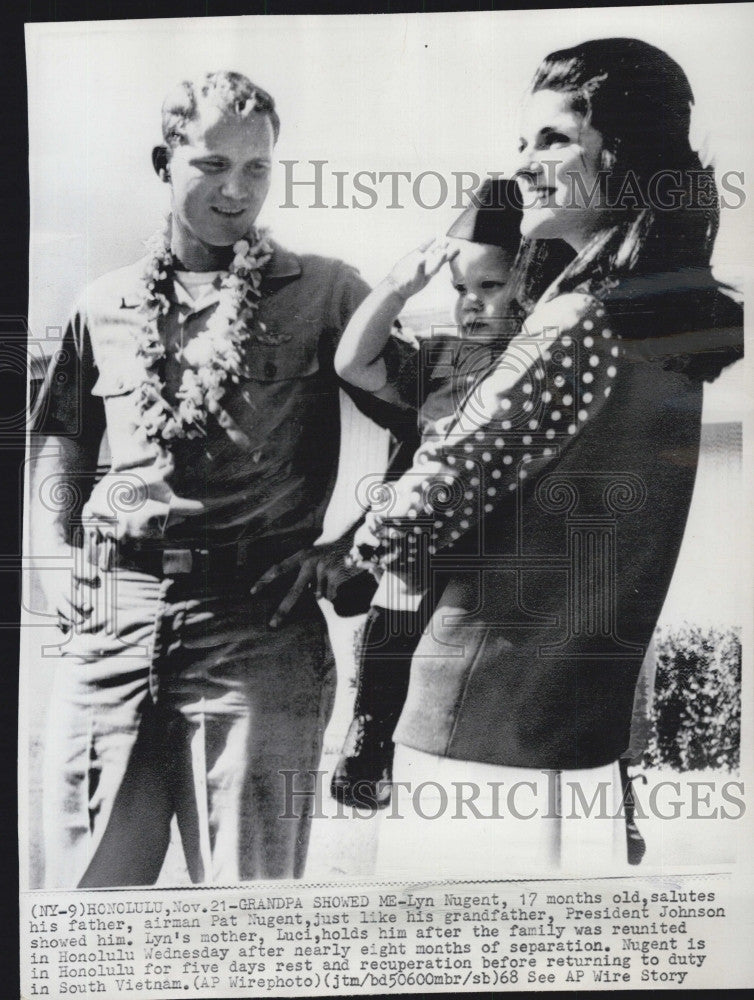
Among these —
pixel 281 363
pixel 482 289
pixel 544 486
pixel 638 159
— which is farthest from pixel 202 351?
pixel 638 159

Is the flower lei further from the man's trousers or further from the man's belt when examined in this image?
the man's trousers

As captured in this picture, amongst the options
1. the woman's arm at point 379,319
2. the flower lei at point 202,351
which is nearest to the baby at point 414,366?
the woman's arm at point 379,319

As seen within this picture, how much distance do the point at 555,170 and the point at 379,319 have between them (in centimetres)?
57

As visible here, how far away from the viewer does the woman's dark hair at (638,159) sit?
8.41 feet

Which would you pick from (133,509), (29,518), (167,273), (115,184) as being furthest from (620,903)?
(115,184)

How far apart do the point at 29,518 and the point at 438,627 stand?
105cm

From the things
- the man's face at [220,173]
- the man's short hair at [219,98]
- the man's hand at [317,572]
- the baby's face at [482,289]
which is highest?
the man's short hair at [219,98]

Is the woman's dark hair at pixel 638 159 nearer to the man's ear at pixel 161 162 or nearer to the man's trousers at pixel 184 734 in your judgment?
the man's ear at pixel 161 162

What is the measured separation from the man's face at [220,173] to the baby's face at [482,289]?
1.71ft

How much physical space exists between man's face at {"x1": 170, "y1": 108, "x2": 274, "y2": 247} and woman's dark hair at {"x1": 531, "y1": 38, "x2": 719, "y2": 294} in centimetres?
70

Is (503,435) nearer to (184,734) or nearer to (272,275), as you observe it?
(272,275)

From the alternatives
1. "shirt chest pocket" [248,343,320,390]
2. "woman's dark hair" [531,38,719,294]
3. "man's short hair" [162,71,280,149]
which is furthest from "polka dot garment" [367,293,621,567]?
"man's short hair" [162,71,280,149]

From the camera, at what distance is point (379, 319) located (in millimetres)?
2559

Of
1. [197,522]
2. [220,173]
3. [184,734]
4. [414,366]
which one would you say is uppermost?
[220,173]
